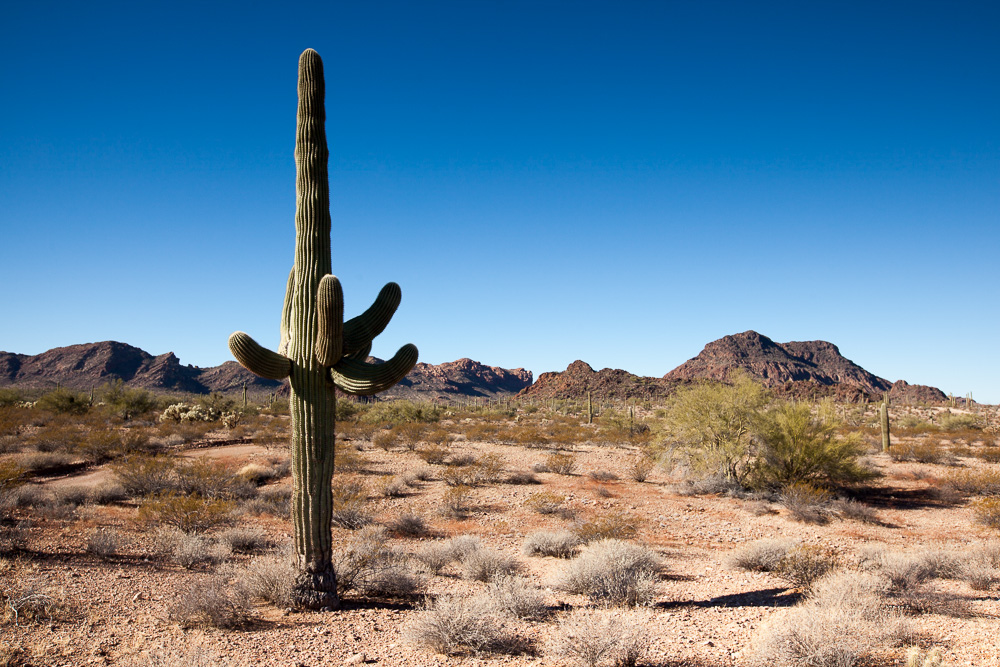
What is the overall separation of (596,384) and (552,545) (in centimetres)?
8410

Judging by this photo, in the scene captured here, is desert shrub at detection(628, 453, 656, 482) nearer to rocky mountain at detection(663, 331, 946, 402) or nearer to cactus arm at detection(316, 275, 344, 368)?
cactus arm at detection(316, 275, 344, 368)

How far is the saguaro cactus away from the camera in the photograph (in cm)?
629

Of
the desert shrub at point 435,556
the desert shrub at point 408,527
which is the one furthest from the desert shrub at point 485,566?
the desert shrub at point 408,527

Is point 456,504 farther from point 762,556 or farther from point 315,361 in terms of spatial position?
point 315,361

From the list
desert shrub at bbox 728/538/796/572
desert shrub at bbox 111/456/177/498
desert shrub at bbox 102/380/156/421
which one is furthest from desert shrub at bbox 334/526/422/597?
desert shrub at bbox 102/380/156/421

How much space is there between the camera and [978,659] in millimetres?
4941

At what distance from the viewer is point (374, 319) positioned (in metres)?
7.00

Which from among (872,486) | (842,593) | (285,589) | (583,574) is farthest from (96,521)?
(872,486)

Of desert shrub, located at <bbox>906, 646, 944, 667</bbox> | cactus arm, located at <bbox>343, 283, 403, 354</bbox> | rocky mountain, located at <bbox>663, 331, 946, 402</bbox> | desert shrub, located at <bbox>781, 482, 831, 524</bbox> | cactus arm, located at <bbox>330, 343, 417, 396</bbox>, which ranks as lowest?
desert shrub, located at <bbox>781, 482, 831, 524</bbox>

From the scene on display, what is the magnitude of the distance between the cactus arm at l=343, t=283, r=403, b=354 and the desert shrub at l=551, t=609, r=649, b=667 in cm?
402

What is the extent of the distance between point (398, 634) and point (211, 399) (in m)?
31.7

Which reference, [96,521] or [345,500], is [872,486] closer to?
[345,500]

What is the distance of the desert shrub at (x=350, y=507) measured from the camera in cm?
1088

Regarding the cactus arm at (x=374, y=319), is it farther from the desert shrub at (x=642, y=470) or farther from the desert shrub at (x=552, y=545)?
the desert shrub at (x=642, y=470)
